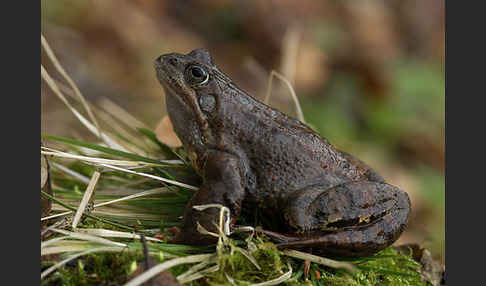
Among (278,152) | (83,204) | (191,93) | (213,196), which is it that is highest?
(191,93)

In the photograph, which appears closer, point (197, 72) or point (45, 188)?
point (45, 188)

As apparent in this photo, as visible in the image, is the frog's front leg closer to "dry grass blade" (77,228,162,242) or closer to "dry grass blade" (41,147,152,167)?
"dry grass blade" (77,228,162,242)

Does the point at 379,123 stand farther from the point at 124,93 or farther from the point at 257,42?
the point at 124,93

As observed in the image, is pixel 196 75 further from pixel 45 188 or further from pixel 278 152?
pixel 45 188

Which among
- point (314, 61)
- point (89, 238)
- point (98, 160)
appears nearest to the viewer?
point (89, 238)

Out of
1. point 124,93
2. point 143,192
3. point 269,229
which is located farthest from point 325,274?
point 124,93

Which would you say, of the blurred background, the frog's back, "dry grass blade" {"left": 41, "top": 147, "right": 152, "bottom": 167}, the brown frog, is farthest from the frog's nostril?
the blurred background

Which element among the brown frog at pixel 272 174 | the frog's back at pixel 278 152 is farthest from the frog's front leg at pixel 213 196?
the frog's back at pixel 278 152

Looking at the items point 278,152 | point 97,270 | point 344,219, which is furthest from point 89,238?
point 344,219
